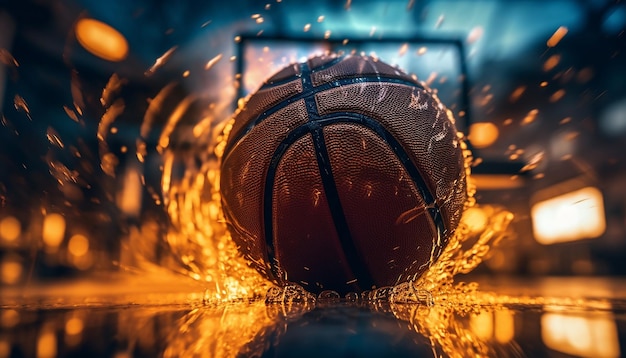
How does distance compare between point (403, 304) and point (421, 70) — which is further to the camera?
point (421, 70)

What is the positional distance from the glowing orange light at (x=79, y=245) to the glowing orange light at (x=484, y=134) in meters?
2.55

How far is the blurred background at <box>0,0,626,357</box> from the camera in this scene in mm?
2152

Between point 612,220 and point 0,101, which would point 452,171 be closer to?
point 0,101

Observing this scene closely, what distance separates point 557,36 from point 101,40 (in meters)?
2.53

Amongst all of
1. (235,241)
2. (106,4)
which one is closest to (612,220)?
(235,241)

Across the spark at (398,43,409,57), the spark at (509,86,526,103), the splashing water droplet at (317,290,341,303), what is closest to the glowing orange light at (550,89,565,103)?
the spark at (509,86,526,103)

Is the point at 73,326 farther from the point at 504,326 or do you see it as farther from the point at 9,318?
the point at 504,326

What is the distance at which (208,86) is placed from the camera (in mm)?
2588

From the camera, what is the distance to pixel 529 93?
2.84m

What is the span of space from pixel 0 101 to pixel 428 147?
214 centimetres

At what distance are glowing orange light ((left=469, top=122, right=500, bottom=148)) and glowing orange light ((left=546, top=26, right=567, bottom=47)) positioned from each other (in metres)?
0.58

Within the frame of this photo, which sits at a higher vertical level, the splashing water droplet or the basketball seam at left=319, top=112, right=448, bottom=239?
the basketball seam at left=319, top=112, right=448, bottom=239

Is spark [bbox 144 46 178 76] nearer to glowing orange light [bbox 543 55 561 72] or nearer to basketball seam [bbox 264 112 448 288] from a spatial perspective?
basketball seam [bbox 264 112 448 288]

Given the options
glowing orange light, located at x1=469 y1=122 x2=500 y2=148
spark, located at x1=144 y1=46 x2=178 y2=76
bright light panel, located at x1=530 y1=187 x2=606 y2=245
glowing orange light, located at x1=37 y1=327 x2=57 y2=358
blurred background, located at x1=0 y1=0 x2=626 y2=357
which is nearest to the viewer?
glowing orange light, located at x1=37 y1=327 x2=57 y2=358
